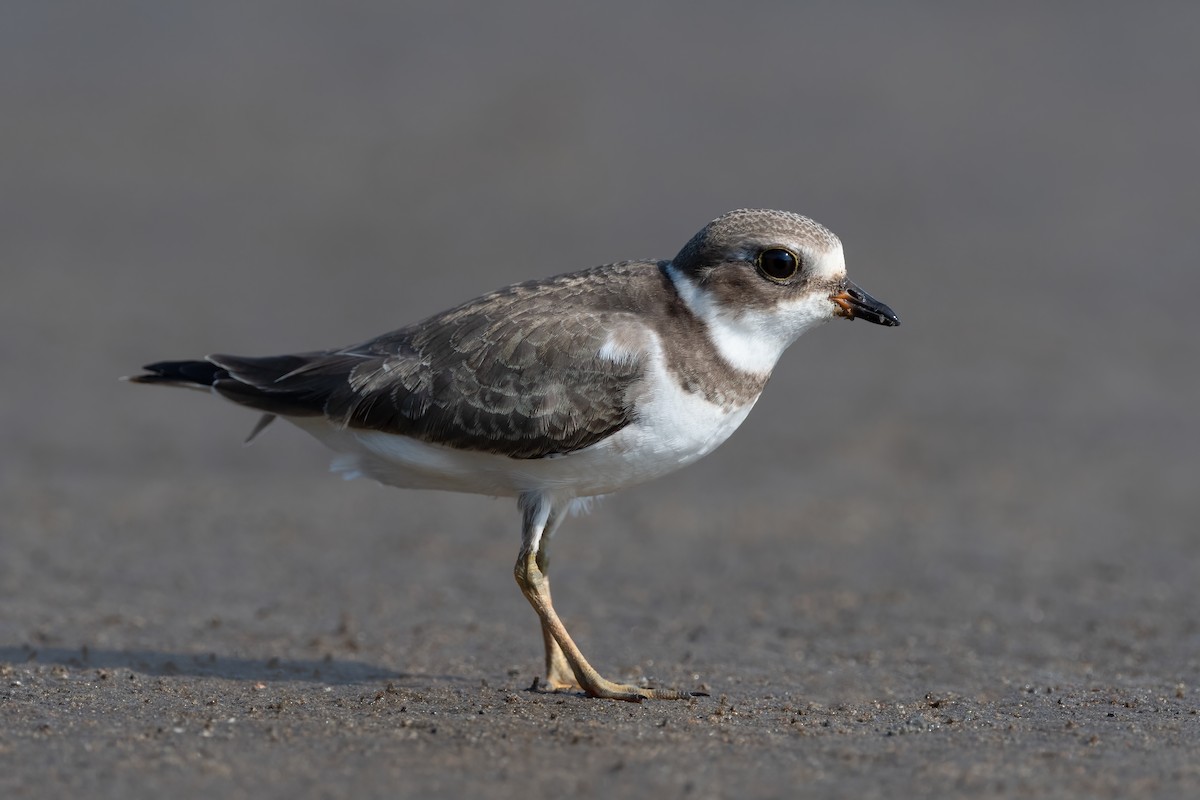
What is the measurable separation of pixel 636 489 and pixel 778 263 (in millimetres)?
5396

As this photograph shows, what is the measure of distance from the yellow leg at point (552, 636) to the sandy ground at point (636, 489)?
0.78ft

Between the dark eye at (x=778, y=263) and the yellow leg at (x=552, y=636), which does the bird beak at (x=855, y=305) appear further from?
the yellow leg at (x=552, y=636)

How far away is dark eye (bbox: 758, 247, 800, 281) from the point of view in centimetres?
675

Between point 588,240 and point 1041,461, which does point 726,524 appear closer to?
point 1041,461

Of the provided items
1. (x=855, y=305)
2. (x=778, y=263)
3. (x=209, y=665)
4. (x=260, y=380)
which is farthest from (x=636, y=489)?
(x=778, y=263)

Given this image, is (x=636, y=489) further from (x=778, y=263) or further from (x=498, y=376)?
(x=778, y=263)

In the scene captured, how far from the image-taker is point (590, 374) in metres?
6.62

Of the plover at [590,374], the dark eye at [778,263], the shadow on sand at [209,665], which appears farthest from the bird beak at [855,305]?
the shadow on sand at [209,665]

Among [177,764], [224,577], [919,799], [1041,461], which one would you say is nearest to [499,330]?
[177,764]

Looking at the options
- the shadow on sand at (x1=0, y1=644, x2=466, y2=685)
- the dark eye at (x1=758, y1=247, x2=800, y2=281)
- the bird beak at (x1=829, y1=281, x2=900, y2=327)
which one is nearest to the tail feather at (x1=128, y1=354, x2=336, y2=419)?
the shadow on sand at (x1=0, y1=644, x2=466, y2=685)

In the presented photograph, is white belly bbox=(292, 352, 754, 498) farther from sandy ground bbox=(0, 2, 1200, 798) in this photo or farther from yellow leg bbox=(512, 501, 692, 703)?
sandy ground bbox=(0, 2, 1200, 798)

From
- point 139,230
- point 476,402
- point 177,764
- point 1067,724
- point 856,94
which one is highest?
point 856,94

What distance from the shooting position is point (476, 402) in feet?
22.2

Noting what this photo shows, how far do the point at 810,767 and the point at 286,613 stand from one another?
4.53 m
